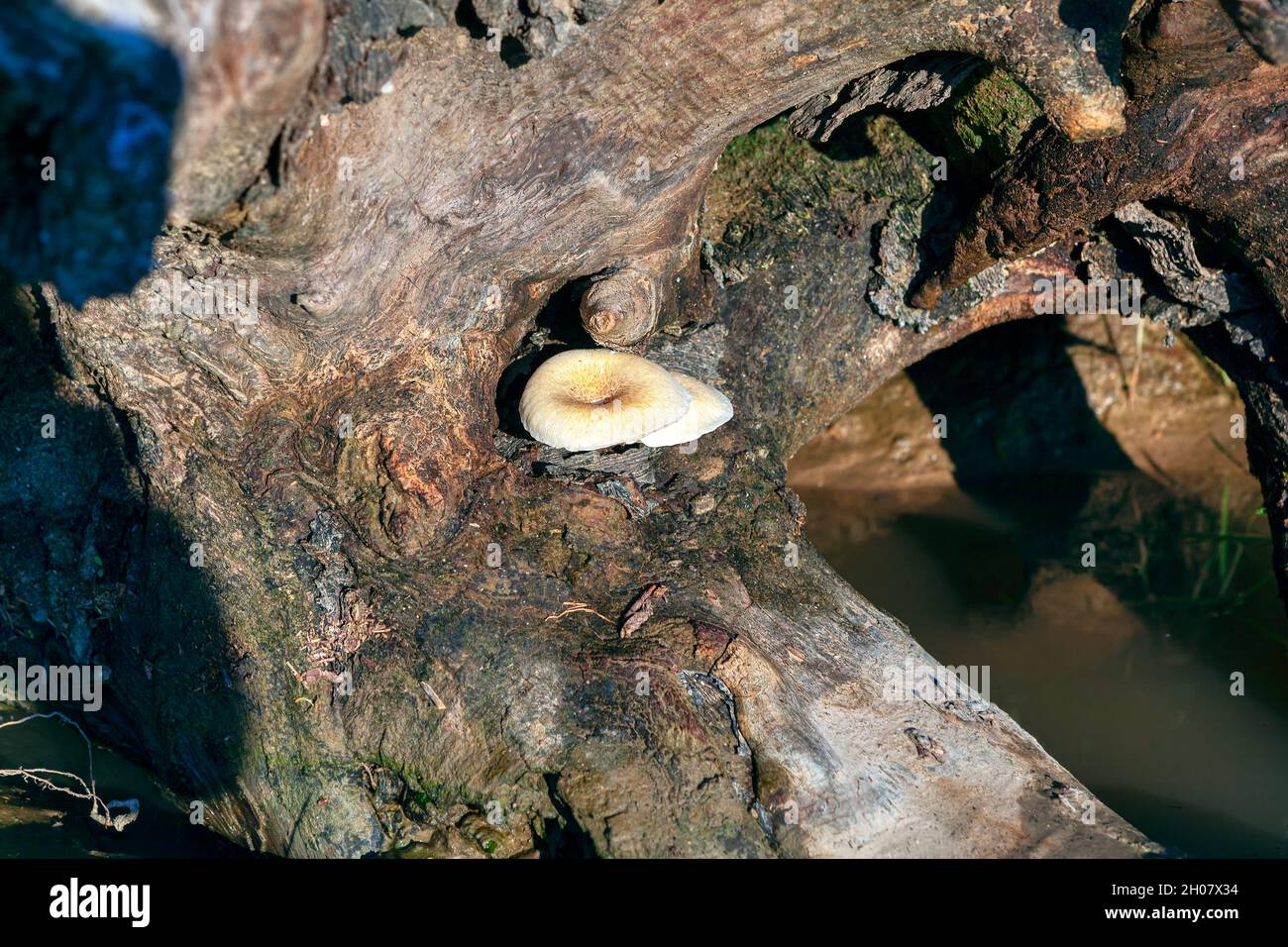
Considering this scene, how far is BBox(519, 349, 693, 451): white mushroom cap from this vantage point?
336 centimetres

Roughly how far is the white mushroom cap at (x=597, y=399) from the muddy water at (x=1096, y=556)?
2.65 metres

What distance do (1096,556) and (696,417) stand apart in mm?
3336

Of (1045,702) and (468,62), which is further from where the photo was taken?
(1045,702)

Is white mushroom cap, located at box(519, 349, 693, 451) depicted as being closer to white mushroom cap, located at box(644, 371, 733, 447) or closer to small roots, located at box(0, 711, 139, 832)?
white mushroom cap, located at box(644, 371, 733, 447)

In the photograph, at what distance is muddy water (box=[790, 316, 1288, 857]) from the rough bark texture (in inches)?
70.7

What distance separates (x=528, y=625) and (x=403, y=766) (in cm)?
65

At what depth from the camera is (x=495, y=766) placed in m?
3.19

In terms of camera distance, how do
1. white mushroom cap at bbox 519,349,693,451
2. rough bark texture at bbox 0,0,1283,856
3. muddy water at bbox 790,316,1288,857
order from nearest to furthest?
rough bark texture at bbox 0,0,1283,856 < white mushroom cap at bbox 519,349,693,451 < muddy water at bbox 790,316,1288,857

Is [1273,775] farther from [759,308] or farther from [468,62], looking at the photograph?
[468,62]

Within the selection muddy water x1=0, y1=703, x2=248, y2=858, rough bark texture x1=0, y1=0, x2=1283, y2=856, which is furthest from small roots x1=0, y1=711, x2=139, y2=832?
rough bark texture x1=0, y1=0, x2=1283, y2=856

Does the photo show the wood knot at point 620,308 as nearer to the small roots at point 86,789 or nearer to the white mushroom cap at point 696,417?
the white mushroom cap at point 696,417

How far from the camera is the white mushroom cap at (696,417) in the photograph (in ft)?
11.6
